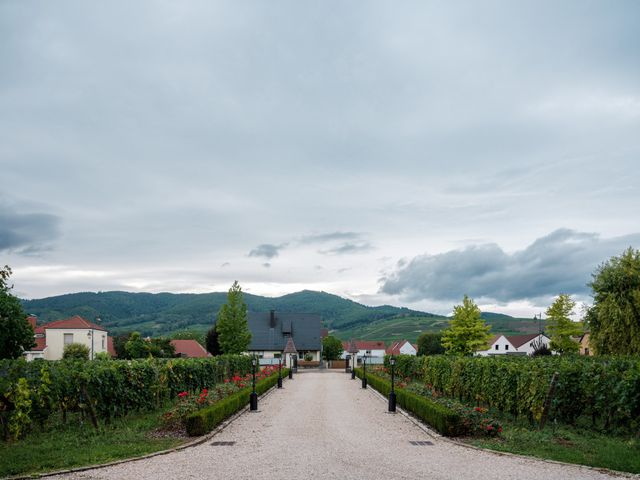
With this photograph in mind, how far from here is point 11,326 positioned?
39.2 metres

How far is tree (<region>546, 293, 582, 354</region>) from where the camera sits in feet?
188

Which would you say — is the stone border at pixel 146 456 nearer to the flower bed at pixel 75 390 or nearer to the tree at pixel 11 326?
the flower bed at pixel 75 390

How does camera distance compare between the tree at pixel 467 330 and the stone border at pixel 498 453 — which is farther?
the tree at pixel 467 330

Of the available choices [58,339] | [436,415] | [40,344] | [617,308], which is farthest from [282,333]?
[436,415]

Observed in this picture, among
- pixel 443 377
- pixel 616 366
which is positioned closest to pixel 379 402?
pixel 443 377

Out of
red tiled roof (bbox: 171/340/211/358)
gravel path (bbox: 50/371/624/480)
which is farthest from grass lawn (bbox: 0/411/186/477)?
red tiled roof (bbox: 171/340/211/358)

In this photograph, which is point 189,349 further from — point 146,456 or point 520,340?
point 146,456

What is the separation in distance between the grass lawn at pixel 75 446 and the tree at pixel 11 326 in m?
24.6

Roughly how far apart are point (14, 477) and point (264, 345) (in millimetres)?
68127

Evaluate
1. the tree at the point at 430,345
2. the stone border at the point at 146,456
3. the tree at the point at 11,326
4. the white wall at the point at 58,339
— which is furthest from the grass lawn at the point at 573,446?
the tree at the point at 430,345

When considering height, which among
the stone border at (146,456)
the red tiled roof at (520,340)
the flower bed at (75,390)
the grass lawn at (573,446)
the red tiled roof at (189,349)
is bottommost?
the red tiled roof at (520,340)

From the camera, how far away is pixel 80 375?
1695 centimetres

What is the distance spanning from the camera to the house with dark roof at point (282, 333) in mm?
77625

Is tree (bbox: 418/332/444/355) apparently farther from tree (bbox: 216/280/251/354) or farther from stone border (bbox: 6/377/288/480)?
stone border (bbox: 6/377/288/480)
